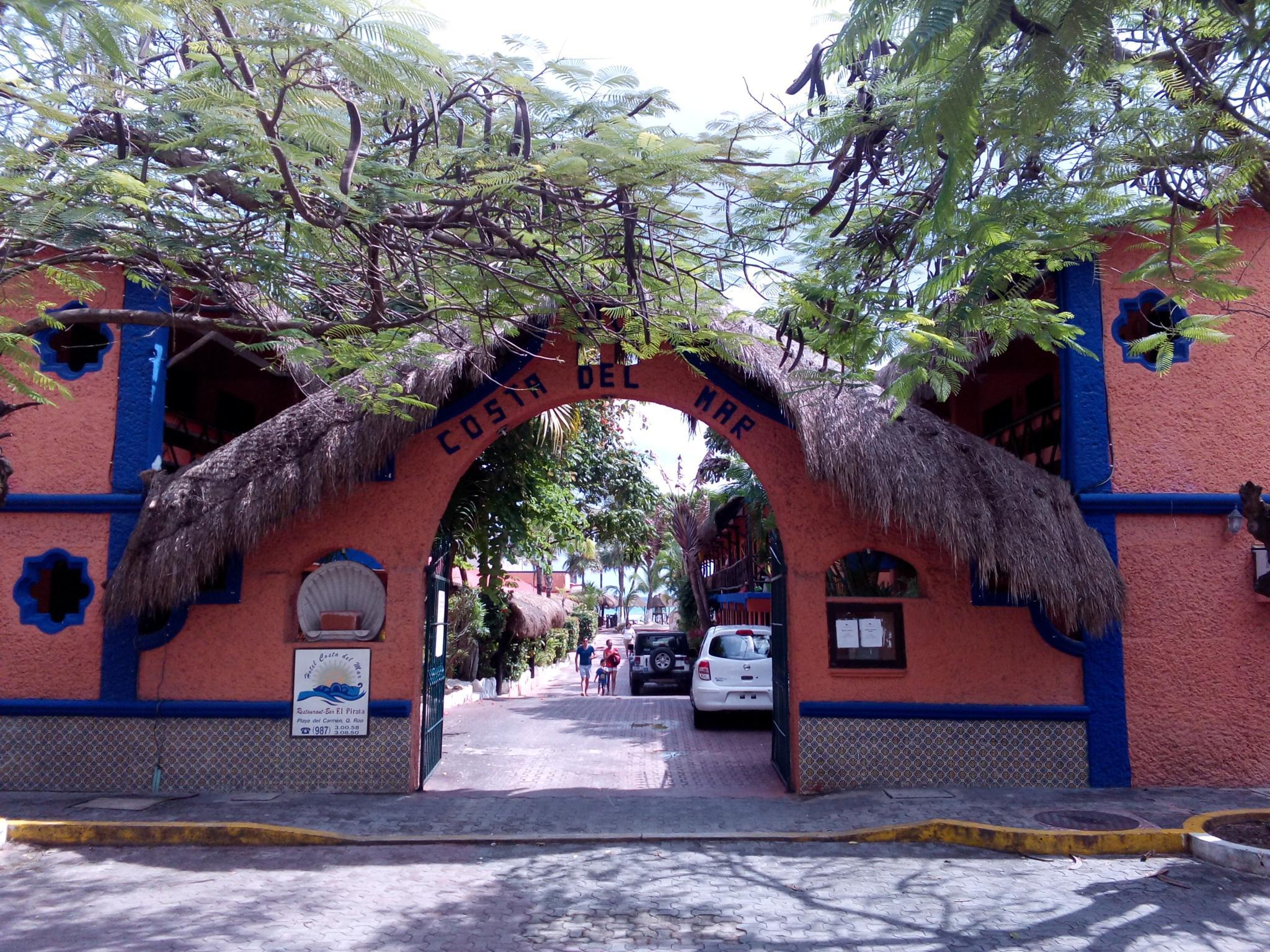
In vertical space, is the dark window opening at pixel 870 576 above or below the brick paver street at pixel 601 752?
above

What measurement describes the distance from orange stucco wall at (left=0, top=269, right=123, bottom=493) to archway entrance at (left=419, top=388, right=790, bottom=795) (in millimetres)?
Answer: 3151

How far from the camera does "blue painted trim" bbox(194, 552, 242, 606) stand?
8.81 meters

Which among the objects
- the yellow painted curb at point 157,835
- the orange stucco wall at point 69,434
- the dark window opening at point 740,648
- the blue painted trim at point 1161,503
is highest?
the orange stucco wall at point 69,434

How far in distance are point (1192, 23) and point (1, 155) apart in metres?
7.37

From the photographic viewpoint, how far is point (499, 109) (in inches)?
262

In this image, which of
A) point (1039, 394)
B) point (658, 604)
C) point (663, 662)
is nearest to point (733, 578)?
point (663, 662)

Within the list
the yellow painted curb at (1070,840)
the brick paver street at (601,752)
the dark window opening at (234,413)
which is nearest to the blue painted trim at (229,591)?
the brick paver street at (601,752)

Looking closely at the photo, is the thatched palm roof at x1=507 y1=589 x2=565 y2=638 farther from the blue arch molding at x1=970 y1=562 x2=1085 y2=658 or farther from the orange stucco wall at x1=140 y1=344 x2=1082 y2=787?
the blue arch molding at x1=970 y1=562 x2=1085 y2=658

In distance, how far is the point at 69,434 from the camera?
29.9 ft

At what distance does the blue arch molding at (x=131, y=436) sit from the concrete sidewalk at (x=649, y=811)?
1176mm

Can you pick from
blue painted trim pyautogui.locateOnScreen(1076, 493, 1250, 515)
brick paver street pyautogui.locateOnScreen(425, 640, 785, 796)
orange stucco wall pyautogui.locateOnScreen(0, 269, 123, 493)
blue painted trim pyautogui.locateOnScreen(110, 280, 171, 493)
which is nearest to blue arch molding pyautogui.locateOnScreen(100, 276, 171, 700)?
blue painted trim pyautogui.locateOnScreen(110, 280, 171, 493)

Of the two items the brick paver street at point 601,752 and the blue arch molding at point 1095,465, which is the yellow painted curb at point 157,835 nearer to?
the brick paver street at point 601,752

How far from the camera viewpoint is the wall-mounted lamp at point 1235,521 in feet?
28.3

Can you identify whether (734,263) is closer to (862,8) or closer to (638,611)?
(862,8)
